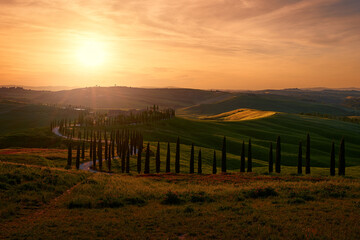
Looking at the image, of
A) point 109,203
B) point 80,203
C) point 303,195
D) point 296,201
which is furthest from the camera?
point 303,195


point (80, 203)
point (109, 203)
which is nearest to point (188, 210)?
point (109, 203)

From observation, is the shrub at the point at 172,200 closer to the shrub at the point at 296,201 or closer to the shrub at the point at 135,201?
the shrub at the point at 135,201

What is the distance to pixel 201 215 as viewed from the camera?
77.9 ft

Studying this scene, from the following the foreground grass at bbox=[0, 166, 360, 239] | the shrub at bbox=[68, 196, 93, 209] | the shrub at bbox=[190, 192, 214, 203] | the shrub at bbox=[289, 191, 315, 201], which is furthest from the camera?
the shrub at bbox=[190, 192, 214, 203]

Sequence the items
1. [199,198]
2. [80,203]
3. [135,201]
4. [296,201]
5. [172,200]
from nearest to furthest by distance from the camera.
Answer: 1. [80,203]
2. [296,201]
3. [172,200]
4. [135,201]
5. [199,198]

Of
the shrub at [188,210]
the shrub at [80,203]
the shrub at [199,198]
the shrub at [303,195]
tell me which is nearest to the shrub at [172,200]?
the shrub at [199,198]

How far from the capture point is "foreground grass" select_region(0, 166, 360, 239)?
19.4m

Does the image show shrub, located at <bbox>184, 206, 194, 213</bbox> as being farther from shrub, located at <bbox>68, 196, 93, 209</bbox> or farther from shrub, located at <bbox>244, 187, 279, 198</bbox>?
shrub, located at <bbox>68, 196, 93, 209</bbox>

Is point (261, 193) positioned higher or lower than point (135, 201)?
higher

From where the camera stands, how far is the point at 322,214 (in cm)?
2273

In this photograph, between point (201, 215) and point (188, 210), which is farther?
point (188, 210)

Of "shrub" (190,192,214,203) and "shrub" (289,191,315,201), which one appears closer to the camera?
"shrub" (289,191,315,201)

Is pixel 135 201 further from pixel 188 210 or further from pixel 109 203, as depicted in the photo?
pixel 188 210

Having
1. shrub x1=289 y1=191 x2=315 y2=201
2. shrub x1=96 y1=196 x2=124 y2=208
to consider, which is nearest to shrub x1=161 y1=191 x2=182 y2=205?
shrub x1=96 y1=196 x2=124 y2=208
